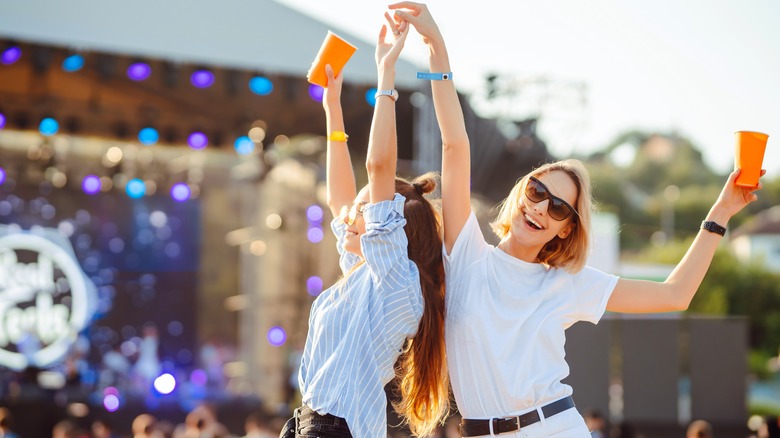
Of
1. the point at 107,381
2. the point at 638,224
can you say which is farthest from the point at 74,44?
the point at 638,224

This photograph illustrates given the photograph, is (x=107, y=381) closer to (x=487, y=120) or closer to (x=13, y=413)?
(x=13, y=413)

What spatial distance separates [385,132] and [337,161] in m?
0.46

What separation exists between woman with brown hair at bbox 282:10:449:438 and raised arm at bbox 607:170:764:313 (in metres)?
0.48

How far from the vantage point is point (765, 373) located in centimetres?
2895

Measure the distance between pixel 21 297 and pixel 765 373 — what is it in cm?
2385

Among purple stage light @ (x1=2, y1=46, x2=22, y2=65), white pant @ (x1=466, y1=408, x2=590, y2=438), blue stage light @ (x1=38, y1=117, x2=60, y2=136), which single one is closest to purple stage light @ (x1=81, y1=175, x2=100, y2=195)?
blue stage light @ (x1=38, y1=117, x2=60, y2=136)

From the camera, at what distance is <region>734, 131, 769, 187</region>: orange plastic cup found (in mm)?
2342

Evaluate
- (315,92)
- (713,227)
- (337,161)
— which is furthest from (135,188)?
(713,227)

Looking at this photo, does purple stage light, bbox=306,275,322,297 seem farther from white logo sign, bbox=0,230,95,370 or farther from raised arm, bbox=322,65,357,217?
raised arm, bbox=322,65,357,217

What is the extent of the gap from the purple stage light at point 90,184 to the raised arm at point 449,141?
12.2 m

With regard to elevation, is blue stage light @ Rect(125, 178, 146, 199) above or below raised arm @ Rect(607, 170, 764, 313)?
above

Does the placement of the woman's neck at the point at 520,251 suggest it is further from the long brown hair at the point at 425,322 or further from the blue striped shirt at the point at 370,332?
the blue striped shirt at the point at 370,332

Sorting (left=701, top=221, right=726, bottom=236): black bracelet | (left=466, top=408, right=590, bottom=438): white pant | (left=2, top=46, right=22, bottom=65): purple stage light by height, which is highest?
(left=2, top=46, right=22, bottom=65): purple stage light

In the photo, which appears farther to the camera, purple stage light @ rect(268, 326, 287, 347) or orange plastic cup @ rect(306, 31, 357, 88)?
purple stage light @ rect(268, 326, 287, 347)
